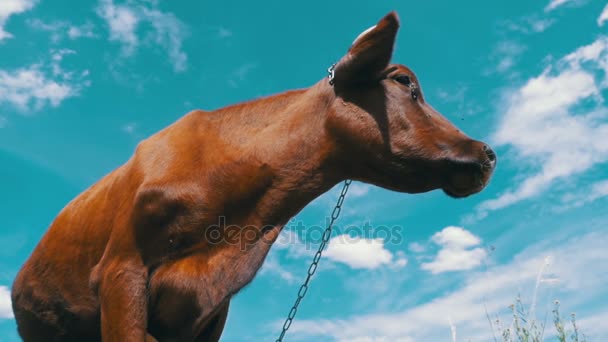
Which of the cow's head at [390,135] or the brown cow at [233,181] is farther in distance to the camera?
→ the cow's head at [390,135]

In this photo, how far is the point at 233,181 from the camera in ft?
16.7

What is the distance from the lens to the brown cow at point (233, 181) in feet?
15.8

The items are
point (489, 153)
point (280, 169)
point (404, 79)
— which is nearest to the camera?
point (489, 153)

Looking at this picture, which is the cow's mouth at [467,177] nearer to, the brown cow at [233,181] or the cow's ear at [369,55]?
the brown cow at [233,181]

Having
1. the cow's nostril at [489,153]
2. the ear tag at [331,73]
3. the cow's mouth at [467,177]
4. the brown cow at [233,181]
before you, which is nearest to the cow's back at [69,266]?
the brown cow at [233,181]

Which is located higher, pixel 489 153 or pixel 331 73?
pixel 331 73

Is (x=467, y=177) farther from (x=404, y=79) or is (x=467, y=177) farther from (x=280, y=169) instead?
(x=280, y=169)

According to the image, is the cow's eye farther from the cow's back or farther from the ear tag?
the cow's back

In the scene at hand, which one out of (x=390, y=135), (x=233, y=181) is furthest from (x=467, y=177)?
(x=233, y=181)

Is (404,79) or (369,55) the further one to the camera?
(404,79)

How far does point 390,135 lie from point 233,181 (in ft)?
4.53

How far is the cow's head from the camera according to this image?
505 cm

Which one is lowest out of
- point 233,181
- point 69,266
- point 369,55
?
point 69,266

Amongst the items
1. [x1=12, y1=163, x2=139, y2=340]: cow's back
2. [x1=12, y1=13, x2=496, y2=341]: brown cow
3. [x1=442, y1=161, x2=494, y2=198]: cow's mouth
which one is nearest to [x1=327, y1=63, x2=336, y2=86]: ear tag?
[x1=12, y1=13, x2=496, y2=341]: brown cow
